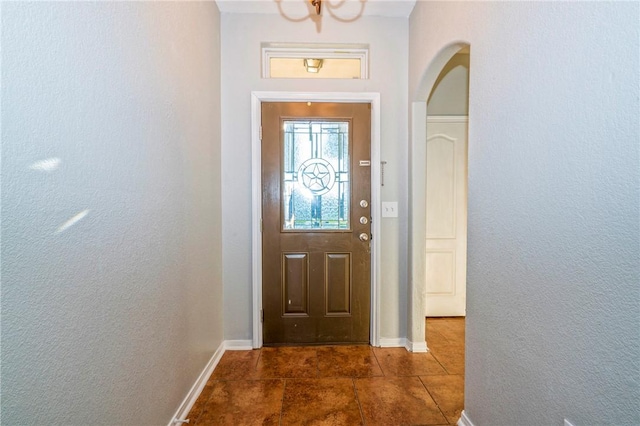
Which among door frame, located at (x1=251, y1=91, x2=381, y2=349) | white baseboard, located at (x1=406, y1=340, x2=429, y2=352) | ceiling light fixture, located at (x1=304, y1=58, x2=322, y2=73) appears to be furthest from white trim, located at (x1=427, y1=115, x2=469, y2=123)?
white baseboard, located at (x1=406, y1=340, x2=429, y2=352)

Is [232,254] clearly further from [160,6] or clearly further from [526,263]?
[526,263]

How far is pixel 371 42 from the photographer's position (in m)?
2.44

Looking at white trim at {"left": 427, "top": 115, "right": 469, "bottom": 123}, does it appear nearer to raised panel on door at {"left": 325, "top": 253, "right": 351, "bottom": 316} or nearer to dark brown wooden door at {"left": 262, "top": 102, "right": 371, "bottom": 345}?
dark brown wooden door at {"left": 262, "top": 102, "right": 371, "bottom": 345}

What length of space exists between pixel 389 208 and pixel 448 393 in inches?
53.5

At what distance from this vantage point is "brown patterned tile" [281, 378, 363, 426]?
64.7 inches

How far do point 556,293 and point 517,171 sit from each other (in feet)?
1.55

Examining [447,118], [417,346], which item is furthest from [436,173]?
[417,346]

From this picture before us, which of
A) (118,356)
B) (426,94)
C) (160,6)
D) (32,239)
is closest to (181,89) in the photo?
(160,6)

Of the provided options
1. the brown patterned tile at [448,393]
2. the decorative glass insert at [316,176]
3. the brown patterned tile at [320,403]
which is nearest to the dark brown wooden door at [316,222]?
the decorative glass insert at [316,176]

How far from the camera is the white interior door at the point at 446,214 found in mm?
3102

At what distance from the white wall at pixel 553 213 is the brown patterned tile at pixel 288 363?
110 cm

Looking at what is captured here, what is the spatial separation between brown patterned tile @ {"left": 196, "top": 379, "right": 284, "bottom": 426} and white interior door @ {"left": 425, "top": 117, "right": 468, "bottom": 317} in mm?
1963

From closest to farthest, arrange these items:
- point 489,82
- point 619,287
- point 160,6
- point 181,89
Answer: point 619,287, point 489,82, point 160,6, point 181,89

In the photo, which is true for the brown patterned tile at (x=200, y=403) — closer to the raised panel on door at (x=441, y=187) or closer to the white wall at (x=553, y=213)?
the white wall at (x=553, y=213)
